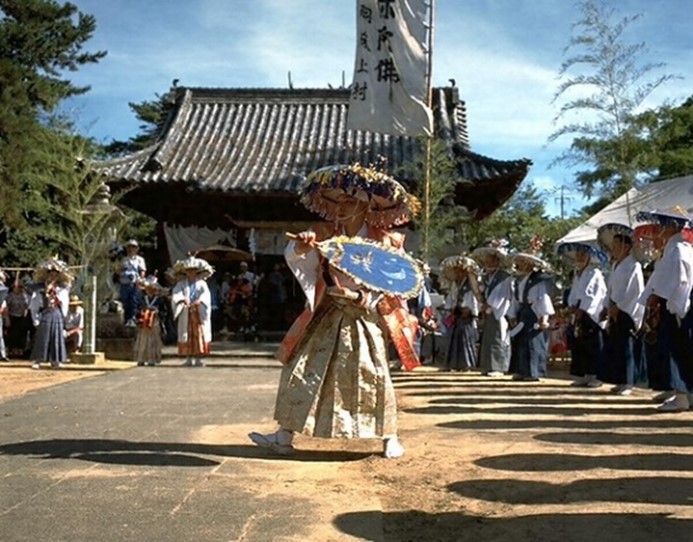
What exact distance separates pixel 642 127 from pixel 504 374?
4.42m

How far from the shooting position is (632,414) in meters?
7.83

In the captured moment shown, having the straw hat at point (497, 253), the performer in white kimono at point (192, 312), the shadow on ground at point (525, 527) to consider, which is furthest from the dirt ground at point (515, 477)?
the performer in white kimono at point (192, 312)

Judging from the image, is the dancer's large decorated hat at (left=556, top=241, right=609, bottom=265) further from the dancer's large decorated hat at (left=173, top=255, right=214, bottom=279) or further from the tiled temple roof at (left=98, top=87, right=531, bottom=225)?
the tiled temple roof at (left=98, top=87, right=531, bottom=225)

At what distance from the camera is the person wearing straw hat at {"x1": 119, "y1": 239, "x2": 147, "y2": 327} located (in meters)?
16.4

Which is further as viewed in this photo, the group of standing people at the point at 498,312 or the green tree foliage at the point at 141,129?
the green tree foliage at the point at 141,129

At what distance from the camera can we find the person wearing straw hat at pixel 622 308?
9.20 m

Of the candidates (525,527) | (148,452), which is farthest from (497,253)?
(525,527)

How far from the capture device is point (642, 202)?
14.3 metres

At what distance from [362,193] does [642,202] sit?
9.75 meters

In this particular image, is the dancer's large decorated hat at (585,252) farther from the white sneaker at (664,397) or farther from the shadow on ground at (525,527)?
the shadow on ground at (525,527)

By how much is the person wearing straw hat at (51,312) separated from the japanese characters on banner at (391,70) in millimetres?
5774

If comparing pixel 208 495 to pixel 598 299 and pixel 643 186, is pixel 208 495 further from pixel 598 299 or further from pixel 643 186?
pixel 643 186

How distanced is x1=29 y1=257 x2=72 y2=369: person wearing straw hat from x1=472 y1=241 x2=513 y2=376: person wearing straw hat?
23.5 ft

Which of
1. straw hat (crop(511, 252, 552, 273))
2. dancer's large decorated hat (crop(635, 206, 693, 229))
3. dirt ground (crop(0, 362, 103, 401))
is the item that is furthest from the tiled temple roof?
dancer's large decorated hat (crop(635, 206, 693, 229))
